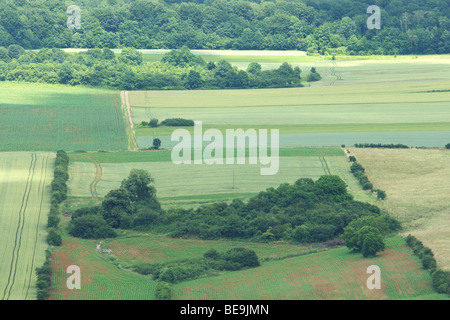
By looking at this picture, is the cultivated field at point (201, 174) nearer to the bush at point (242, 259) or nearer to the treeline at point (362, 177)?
the treeline at point (362, 177)

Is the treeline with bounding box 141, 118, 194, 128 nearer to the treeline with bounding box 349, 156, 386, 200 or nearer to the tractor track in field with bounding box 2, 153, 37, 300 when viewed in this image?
the tractor track in field with bounding box 2, 153, 37, 300

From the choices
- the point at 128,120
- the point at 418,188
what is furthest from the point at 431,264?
the point at 128,120

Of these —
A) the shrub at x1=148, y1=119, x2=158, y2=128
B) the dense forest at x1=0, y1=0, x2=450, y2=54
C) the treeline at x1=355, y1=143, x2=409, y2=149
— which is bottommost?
the treeline at x1=355, y1=143, x2=409, y2=149

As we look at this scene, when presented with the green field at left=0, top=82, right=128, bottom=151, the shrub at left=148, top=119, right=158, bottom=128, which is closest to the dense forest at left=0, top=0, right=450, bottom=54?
the green field at left=0, top=82, right=128, bottom=151

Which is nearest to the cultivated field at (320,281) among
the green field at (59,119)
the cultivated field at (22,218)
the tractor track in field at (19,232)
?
the cultivated field at (22,218)

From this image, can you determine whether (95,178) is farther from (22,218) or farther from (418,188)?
(418,188)
